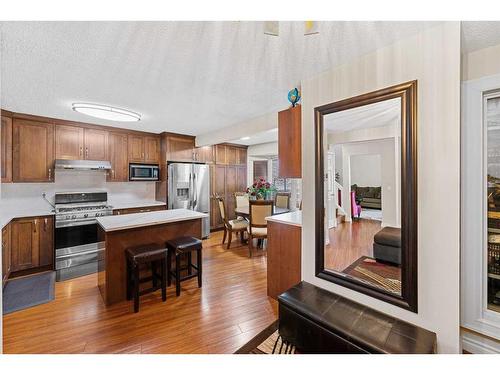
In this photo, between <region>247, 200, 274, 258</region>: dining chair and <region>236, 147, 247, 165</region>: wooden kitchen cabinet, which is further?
<region>236, 147, 247, 165</region>: wooden kitchen cabinet

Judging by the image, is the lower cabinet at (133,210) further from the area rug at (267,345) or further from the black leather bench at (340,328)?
the black leather bench at (340,328)

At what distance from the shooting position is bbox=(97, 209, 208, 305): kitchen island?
233 centimetres

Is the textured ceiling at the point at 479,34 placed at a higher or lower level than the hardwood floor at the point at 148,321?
higher

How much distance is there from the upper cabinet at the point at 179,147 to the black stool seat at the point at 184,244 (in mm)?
2202

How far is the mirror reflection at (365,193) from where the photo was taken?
1533mm

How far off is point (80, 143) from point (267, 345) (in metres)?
4.00

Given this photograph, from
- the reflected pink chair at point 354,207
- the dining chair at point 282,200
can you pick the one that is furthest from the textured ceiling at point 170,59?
the dining chair at point 282,200

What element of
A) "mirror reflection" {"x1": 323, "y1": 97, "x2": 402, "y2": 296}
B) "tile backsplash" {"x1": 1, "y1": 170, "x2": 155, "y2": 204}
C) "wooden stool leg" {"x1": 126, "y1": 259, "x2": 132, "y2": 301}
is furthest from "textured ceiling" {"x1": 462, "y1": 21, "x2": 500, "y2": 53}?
"tile backsplash" {"x1": 1, "y1": 170, "x2": 155, "y2": 204}

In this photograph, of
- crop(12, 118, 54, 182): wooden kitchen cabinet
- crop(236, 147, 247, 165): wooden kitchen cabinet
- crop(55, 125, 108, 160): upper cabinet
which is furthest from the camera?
crop(236, 147, 247, 165): wooden kitchen cabinet

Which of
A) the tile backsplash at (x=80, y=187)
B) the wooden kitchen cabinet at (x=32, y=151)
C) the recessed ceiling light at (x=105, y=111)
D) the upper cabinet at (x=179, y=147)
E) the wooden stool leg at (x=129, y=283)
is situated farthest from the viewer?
the upper cabinet at (x=179, y=147)

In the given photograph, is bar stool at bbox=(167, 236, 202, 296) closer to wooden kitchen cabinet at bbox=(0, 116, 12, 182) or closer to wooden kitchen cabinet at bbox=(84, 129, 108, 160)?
wooden kitchen cabinet at bbox=(84, 129, 108, 160)

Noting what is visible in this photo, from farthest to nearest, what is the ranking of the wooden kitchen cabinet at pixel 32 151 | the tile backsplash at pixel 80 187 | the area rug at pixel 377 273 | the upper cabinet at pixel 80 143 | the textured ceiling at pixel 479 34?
the upper cabinet at pixel 80 143 < the tile backsplash at pixel 80 187 < the wooden kitchen cabinet at pixel 32 151 < the area rug at pixel 377 273 < the textured ceiling at pixel 479 34

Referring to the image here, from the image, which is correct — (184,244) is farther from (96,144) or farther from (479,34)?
(479,34)

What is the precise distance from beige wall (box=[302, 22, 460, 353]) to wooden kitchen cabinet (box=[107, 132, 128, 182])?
4113 mm
